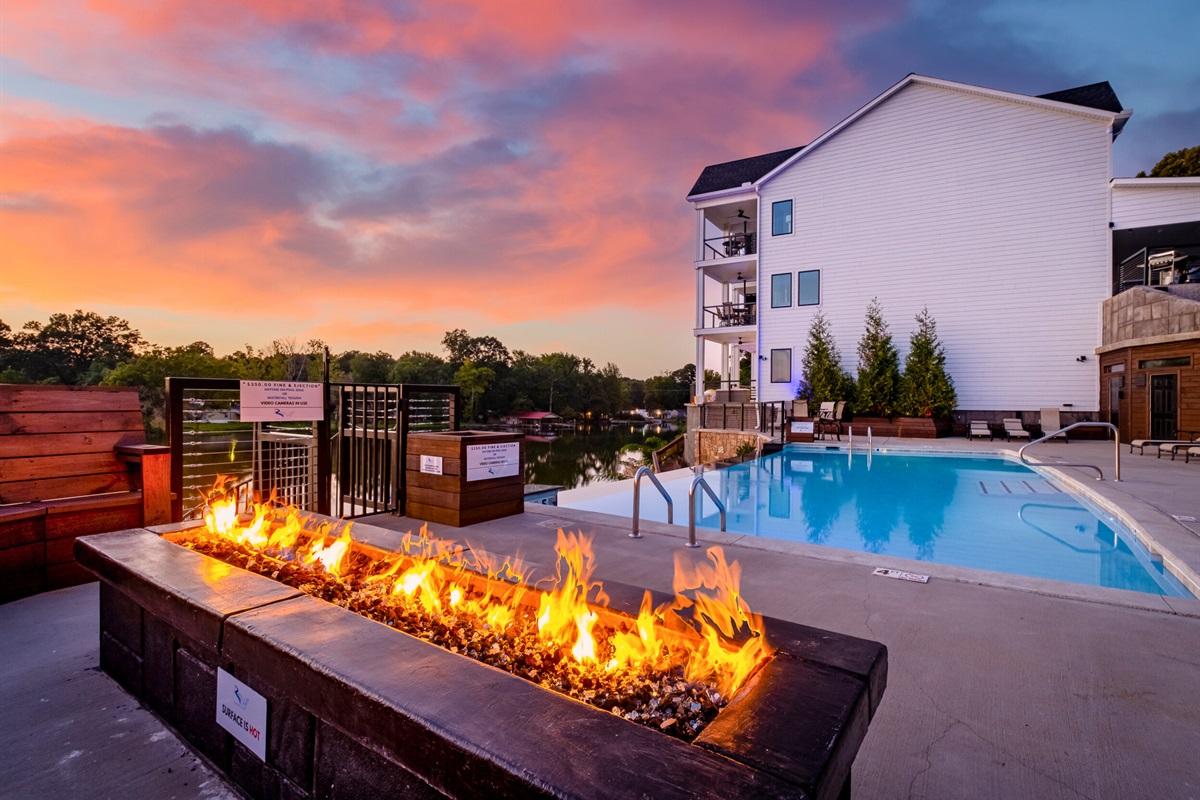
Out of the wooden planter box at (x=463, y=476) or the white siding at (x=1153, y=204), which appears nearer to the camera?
the wooden planter box at (x=463, y=476)

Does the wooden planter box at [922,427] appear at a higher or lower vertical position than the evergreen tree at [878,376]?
lower

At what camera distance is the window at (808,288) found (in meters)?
17.9

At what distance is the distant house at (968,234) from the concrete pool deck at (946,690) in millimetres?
13621

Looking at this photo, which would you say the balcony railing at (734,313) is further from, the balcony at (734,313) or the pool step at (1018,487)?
the pool step at (1018,487)

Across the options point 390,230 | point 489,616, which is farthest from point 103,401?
point 390,230

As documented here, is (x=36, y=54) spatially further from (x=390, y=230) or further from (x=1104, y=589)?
(x=1104, y=589)

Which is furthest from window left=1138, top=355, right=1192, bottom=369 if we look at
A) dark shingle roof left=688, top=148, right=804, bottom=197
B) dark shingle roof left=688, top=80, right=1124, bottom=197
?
dark shingle roof left=688, top=148, right=804, bottom=197

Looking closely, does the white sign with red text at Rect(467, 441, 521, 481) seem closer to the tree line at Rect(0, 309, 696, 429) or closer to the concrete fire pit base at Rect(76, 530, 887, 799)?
the tree line at Rect(0, 309, 696, 429)

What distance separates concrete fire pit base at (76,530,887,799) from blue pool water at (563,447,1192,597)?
4133mm

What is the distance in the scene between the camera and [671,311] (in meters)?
34.3

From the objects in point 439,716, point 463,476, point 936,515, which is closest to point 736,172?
point 936,515

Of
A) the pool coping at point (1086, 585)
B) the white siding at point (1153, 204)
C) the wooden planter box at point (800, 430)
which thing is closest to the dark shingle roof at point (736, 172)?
the white siding at point (1153, 204)

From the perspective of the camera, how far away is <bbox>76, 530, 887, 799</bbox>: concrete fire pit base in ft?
3.04

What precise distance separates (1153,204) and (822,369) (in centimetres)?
879
